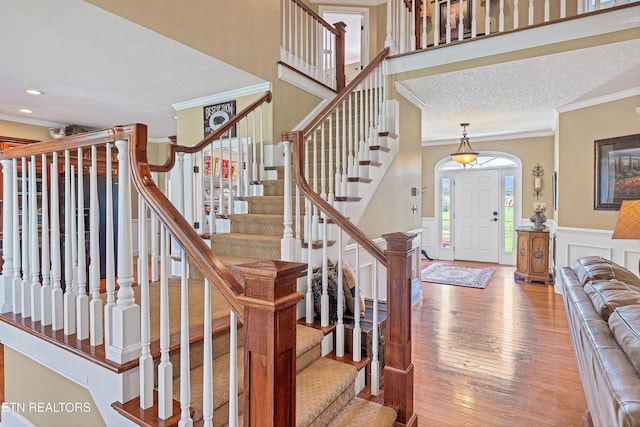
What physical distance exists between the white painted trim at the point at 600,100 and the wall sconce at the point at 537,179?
197 cm

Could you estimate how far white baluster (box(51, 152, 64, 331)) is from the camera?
1.69 metres

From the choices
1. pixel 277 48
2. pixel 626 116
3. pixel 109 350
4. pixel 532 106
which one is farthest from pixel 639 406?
pixel 532 106

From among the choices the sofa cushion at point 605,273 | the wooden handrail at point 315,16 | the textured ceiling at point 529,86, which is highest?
the wooden handrail at point 315,16

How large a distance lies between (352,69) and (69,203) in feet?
26.2

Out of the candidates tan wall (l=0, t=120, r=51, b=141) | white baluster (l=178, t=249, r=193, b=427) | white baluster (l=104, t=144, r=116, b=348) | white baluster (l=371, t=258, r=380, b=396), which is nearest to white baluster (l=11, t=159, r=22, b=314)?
white baluster (l=104, t=144, r=116, b=348)

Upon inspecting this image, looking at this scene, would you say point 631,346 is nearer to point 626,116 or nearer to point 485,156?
point 626,116

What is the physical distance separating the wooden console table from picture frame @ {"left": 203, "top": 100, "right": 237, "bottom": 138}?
4.98 meters

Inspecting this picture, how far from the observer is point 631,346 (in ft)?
4.36

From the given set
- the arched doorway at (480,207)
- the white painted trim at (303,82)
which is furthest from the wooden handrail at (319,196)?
the arched doorway at (480,207)

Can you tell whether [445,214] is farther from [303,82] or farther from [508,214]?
[303,82]

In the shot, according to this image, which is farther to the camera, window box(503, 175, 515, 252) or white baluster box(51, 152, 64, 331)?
window box(503, 175, 515, 252)

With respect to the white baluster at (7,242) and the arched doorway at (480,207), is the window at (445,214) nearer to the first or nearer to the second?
the arched doorway at (480,207)

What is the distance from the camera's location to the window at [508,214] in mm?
7449

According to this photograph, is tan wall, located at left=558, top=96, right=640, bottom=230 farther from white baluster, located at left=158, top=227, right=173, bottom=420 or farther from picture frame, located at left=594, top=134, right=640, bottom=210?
white baluster, located at left=158, top=227, right=173, bottom=420
